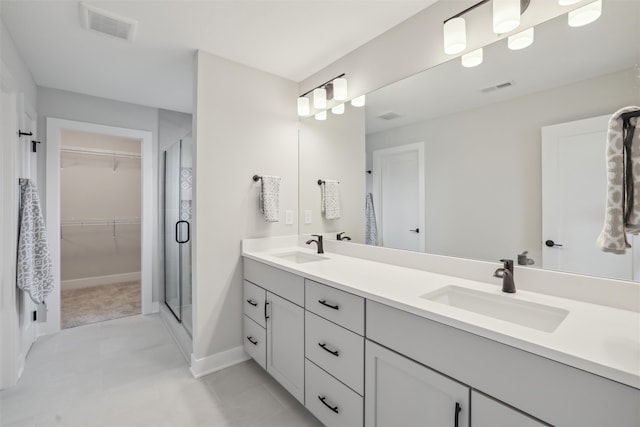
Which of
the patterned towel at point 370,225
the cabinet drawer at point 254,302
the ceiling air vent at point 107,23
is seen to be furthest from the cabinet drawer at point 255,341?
the ceiling air vent at point 107,23

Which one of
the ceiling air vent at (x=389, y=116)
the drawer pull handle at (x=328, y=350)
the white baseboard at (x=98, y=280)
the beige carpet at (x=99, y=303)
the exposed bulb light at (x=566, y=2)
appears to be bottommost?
the beige carpet at (x=99, y=303)

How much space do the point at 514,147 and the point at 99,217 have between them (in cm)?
540

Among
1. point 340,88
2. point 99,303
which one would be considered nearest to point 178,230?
point 99,303

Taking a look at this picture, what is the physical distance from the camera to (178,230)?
117 inches

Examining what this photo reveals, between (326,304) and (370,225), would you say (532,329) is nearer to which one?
(326,304)

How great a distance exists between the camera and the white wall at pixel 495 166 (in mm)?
1220

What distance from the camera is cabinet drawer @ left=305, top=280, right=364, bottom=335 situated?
4.43ft

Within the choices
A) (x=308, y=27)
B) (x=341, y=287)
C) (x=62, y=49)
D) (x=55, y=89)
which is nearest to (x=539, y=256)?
(x=341, y=287)

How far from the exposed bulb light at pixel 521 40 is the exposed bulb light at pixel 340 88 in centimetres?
107

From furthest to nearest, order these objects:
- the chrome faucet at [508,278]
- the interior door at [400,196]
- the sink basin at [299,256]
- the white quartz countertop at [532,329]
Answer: the sink basin at [299,256] < the interior door at [400,196] < the chrome faucet at [508,278] < the white quartz countertop at [532,329]

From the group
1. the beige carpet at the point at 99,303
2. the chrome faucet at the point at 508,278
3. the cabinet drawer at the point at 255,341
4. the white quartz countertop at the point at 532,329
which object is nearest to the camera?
the white quartz countertop at the point at 532,329

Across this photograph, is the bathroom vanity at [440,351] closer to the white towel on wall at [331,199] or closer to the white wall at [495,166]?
the white wall at [495,166]

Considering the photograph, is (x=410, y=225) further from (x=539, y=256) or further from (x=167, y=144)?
(x=167, y=144)

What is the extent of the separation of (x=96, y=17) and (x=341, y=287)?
6.95ft
